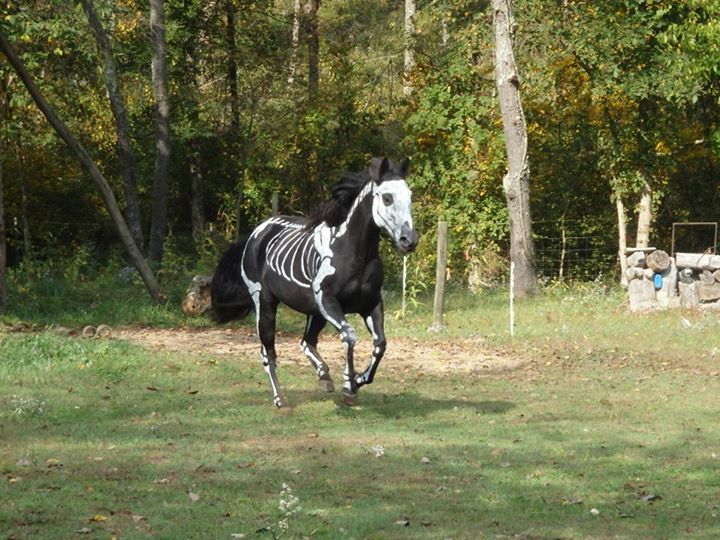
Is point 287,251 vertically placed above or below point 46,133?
below

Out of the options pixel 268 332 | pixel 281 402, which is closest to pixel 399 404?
pixel 281 402

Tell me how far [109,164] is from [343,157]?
7.89 m

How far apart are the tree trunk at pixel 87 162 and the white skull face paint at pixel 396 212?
944 centimetres

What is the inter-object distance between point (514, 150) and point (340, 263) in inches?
590

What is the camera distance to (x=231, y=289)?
46.9 feet

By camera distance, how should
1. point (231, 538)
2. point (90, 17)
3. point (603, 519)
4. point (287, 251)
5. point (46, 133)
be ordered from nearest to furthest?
point (231, 538), point (603, 519), point (287, 251), point (90, 17), point (46, 133)

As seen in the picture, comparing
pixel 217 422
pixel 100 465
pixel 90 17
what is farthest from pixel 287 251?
pixel 90 17

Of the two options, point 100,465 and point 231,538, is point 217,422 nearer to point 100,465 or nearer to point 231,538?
point 100,465

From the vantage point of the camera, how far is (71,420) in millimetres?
12109

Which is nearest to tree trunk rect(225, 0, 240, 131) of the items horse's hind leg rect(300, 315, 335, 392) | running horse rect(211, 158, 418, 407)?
running horse rect(211, 158, 418, 407)

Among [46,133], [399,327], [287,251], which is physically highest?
[46,133]

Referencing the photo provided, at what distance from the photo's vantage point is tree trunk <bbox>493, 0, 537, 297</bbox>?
25984 mm

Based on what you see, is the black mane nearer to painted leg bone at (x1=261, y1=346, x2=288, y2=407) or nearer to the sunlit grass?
painted leg bone at (x1=261, y1=346, x2=288, y2=407)

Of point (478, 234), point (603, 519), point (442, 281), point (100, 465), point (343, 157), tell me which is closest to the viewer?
point (603, 519)
